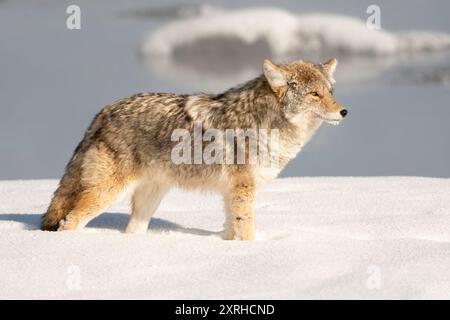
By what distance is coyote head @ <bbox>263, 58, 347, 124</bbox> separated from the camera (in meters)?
8.58

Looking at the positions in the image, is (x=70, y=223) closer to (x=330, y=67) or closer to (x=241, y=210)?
(x=241, y=210)

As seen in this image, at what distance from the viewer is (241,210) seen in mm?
8664

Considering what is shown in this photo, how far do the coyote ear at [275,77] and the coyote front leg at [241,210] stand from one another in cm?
91

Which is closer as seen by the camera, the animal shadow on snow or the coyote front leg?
the coyote front leg

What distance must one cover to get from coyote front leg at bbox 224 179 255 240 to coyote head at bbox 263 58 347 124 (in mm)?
800

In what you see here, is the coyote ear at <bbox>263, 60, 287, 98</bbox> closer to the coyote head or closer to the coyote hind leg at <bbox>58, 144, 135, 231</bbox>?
the coyote head

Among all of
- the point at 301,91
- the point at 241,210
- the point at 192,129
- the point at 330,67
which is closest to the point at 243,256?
the point at 241,210

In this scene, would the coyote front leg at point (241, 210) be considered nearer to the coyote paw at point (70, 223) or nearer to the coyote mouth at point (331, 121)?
the coyote mouth at point (331, 121)

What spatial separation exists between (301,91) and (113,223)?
2743mm

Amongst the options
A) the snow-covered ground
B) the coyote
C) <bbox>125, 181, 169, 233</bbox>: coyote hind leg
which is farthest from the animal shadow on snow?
the coyote

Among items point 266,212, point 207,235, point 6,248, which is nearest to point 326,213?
point 266,212

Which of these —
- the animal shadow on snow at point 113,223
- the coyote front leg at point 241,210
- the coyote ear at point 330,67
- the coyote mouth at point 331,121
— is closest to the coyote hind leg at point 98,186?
the animal shadow on snow at point 113,223
